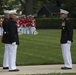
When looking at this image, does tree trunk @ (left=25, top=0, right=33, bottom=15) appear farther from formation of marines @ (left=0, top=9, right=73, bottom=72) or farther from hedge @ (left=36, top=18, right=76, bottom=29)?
formation of marines @ (left=0, top=9, right=73, bottom=72)

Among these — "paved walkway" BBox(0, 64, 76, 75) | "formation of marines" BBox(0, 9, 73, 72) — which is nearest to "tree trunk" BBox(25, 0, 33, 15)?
"paved walkway" BBox(0, 64, 76, 75)

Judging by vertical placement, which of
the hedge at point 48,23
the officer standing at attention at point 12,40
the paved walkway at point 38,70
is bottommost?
the hedge at point 48,23

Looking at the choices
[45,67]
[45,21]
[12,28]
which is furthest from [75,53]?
[45,21]

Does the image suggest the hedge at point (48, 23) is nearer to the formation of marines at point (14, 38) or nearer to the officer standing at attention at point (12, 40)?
the formation of marines at point (14, 38)

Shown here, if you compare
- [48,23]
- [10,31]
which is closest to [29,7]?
[48,23]

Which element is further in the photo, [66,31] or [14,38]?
[66,31]

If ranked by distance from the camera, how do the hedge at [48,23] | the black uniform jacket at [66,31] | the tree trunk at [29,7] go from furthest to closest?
the tree trunk at [29,7]
the hedge at [48,23]
the black uniform jacket at [66,31]

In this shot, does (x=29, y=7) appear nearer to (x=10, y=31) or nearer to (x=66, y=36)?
(x=66, y=36)

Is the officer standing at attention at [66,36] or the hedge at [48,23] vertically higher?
the officer standing at attention at [66,36]

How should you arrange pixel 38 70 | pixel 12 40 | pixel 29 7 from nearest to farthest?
pixel 12 40, pixel 38 70, pixel 29 7

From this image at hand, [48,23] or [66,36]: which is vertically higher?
[66,36]

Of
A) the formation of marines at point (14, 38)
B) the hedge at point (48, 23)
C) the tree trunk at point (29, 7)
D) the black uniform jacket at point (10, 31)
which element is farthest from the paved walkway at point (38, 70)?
the tree trunk at point (29, 7)

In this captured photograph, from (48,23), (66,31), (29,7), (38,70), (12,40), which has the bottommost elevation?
(48,23)

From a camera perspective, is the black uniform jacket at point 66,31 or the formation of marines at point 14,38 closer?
the formation of marines at point 14,38
